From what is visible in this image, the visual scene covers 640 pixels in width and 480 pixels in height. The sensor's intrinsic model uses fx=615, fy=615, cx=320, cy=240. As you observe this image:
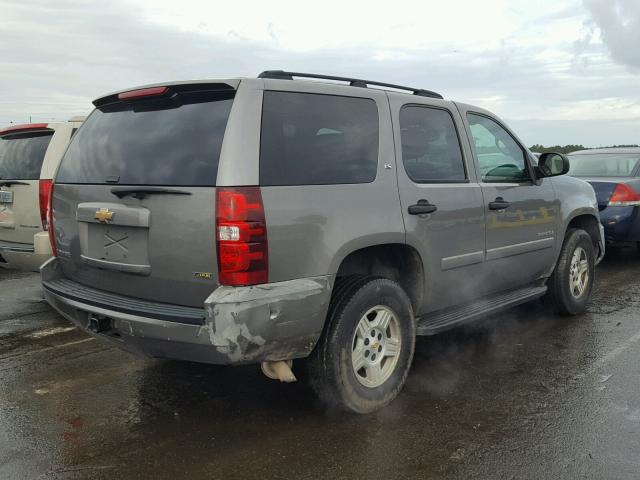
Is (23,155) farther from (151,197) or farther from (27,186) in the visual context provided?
(151,197)

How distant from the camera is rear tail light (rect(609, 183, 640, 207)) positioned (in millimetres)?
8242

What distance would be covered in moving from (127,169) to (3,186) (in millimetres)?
3493

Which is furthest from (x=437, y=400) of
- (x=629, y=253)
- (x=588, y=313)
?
(x=629, y=253)

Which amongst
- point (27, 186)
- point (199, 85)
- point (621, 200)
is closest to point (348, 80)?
point (199, 85)

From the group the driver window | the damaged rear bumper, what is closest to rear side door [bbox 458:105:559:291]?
the driver window

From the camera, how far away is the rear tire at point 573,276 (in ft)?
18.5

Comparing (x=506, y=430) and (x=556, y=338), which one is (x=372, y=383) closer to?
(x=506, y=430)

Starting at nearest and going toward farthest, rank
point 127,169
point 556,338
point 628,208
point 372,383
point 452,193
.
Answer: point 127,169
point 372,383
point 452,193
point 556,338
point 628,208

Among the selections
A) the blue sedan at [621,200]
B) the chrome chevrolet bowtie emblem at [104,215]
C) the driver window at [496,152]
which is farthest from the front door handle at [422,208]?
the blue sedan at [621,200]

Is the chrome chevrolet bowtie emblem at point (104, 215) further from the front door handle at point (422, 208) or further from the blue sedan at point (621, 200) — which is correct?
the blue sedan at point (621, 200)

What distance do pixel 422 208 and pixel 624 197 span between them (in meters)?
5.53

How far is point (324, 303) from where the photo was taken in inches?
130

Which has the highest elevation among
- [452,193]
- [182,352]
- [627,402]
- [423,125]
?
[423,125]

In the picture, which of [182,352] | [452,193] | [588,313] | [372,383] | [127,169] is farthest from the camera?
[588,313]
